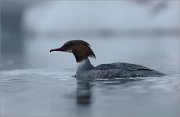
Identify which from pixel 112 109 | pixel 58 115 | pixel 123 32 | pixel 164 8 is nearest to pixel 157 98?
pixel 112 109

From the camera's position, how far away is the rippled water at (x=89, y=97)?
8461mm

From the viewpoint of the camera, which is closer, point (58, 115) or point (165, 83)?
point (58, 115)

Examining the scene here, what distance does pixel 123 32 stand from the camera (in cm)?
4816

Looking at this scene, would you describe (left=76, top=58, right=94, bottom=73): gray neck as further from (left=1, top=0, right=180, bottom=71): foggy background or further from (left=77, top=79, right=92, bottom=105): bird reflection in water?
(left=1, top=0, right=180, bottom=71): foggy background

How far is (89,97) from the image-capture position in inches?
391

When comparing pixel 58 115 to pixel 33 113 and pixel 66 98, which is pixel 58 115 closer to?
pixel 33 113

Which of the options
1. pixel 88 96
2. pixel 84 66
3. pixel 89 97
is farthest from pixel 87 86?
pixel 84 66

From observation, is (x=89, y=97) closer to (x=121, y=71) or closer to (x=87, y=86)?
(x=87, y=86)

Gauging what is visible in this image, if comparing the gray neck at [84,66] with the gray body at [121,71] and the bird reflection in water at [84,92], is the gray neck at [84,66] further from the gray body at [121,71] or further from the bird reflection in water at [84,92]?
the bird reflection in water at [84,92]

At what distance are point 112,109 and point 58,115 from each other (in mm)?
804

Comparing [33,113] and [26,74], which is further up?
[26,74]

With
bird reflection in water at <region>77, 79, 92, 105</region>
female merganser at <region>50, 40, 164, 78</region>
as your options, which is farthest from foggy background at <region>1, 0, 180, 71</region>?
bird reflection in water at <region>77, 79, 92, 105</region>

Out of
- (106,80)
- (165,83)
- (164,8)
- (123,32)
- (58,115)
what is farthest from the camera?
(123,32)

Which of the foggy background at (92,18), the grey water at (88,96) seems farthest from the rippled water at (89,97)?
the foggy background at (92,18)
